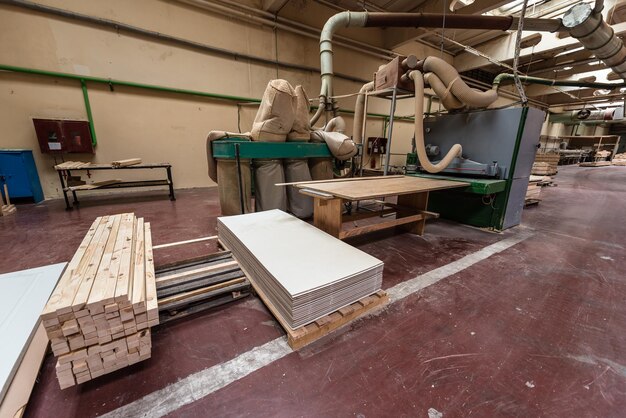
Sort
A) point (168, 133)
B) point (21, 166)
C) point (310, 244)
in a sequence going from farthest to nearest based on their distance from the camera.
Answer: point (168, 133), point (21, 166), point (310, 244)

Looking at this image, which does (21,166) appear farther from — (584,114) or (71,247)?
(584,114)

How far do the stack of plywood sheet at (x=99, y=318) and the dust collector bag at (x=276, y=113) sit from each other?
1.96 m

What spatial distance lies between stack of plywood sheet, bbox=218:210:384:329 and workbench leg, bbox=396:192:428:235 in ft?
5.04

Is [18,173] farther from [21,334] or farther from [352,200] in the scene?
[352,200]

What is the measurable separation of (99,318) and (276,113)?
2360mm

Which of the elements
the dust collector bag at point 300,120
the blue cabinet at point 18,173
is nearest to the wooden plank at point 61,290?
the dust collector bag at point 300,120

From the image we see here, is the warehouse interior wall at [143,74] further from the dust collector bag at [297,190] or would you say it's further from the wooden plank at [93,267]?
the wooden plank at [93,267]

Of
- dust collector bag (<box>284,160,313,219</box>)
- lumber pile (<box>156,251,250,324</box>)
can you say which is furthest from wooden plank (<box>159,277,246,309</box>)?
dust collector bag (<box>284,160,313,219</box>)

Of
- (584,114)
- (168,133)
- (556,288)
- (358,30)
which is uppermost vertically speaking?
(358,30)

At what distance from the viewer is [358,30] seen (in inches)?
255

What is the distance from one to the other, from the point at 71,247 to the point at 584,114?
20.7m

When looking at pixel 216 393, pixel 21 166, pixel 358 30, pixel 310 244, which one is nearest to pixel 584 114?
pixel 358 30

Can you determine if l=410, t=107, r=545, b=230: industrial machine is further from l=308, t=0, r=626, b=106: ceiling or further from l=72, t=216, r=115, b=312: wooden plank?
l=72, t=216, r=115, b=312: wooden plank

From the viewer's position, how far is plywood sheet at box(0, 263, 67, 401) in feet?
3.19
